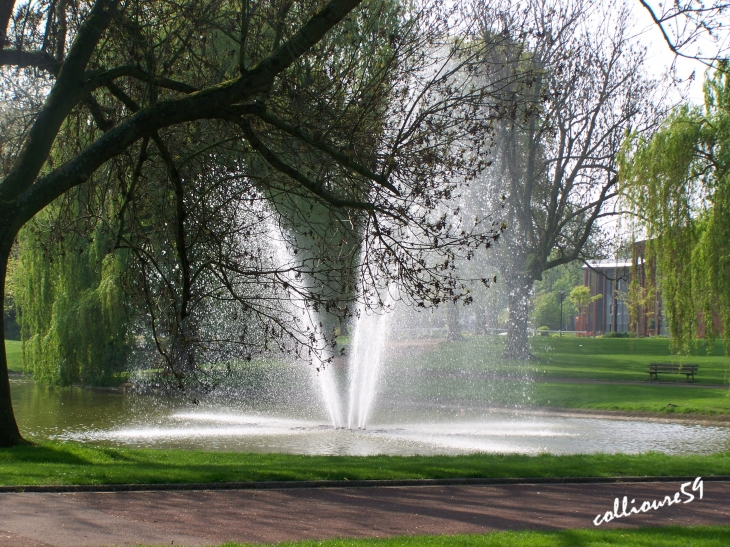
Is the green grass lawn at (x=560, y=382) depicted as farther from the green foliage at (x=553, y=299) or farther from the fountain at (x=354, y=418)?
the green foliage at (x=553, y=299)

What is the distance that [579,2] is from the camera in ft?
103

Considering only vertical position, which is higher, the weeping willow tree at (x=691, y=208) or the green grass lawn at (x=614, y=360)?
the weeping willow tree at (x=691, y=208)

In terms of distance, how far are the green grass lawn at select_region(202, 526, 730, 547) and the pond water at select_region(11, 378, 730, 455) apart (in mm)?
7391

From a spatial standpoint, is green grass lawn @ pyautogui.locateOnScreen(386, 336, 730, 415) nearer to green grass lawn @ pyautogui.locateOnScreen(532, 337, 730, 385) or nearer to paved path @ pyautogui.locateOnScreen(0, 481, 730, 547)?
green grass lawn @ pyautogui.locateOnScreen(532, 337, 730, 385)

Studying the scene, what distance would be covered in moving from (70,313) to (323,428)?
11.2 m

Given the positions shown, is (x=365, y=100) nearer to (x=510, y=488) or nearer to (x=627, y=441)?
(x=510, y=488)

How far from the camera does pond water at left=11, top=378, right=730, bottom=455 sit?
15.8 meters

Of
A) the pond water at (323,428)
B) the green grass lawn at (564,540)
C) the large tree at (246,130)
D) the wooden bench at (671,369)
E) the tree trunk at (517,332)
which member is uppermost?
the large tree at (246,130)

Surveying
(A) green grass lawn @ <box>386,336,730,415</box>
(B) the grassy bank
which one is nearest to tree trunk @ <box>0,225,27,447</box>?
(B) the grassy bank

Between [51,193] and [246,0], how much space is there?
3965mm

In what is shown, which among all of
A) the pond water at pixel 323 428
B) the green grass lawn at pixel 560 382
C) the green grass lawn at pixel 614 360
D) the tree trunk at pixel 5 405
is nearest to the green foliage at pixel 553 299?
the green grass lawn at pixel 614 360

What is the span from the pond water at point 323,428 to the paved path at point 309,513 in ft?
17.0

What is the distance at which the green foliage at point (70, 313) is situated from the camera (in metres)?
25.0

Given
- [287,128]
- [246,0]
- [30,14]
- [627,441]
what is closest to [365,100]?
[287,128]
